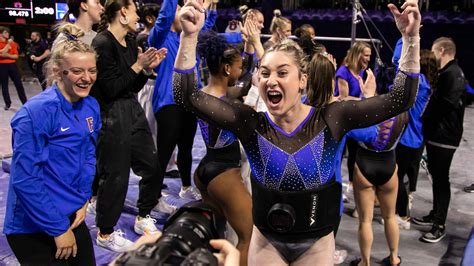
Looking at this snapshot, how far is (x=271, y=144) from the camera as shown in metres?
2.22

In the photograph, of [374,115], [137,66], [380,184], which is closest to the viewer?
[374,115]

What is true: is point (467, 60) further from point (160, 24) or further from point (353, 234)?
point (160, 24)

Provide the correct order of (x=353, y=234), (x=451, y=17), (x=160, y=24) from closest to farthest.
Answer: (x=160, y=24)
(x=353, y=234)
(x=451, y=17)

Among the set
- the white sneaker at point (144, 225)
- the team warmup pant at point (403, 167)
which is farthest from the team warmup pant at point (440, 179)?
the white sneaker at point (144, 225)

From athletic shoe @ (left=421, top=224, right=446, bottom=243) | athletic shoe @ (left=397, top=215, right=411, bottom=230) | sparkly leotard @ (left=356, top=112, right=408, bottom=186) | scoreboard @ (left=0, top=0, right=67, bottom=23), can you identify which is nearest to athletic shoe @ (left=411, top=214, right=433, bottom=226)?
athletic shoe @ (left=397, top=215, right=411, bottom=230)

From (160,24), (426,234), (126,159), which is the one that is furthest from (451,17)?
(126,159)

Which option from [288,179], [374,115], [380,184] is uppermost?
[374,115]

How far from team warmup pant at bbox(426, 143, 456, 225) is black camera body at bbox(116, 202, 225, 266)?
3.51 meters

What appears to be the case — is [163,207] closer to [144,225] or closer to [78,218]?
[144,225]

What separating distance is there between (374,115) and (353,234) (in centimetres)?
244

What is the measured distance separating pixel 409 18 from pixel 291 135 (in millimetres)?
690

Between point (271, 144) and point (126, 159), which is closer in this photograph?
point (271, 144)

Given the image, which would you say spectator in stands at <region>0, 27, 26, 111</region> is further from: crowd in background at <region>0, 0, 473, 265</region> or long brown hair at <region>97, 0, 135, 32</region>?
long brown hair at <region>97, 0, 135, 32</region>

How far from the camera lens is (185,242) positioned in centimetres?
113
